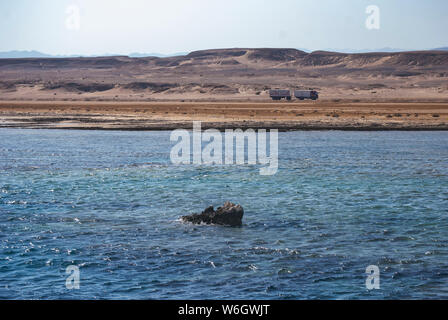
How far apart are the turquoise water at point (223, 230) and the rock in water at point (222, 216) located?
416 millimetres

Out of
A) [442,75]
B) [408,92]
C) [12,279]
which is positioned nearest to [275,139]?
[12,279]

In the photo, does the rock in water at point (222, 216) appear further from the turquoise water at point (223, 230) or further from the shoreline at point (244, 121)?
the shoreline at point (244, 121)

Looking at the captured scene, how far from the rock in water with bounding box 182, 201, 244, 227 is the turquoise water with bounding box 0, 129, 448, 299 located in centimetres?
42

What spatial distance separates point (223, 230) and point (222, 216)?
700 millimetres

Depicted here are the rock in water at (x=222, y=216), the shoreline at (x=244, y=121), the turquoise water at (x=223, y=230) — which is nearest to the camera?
the turquoise water at (x=223, y=230)

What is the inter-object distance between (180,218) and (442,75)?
16988cm

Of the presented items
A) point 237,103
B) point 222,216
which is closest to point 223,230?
point 222,216

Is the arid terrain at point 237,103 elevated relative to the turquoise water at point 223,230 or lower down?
elevated

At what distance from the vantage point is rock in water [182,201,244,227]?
69.5ft

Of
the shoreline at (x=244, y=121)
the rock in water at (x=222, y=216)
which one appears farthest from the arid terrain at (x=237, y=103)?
the rock in water at (x=222, y=216)

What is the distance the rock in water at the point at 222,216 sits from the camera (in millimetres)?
21188

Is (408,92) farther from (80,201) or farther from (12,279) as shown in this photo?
(12,279)

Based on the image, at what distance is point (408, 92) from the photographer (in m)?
133

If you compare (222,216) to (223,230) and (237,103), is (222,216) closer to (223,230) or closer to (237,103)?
(223,230)
